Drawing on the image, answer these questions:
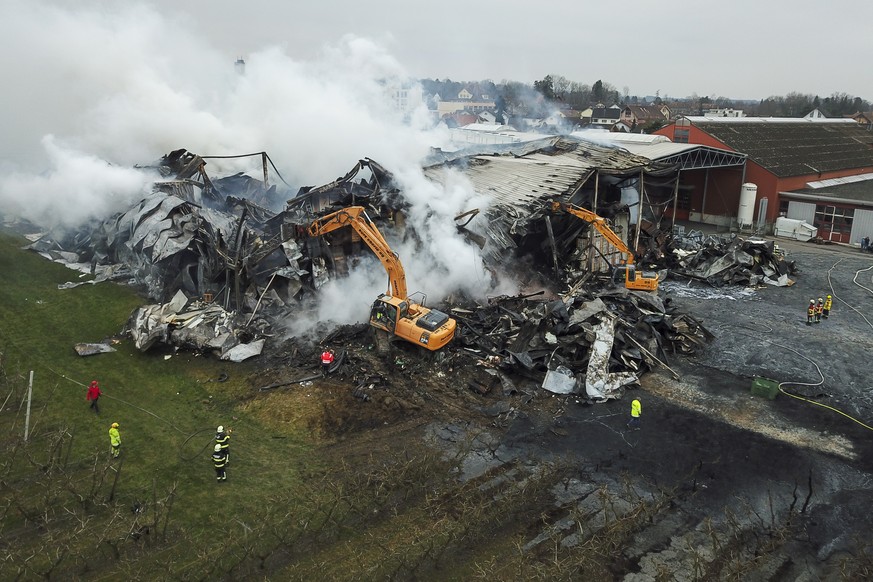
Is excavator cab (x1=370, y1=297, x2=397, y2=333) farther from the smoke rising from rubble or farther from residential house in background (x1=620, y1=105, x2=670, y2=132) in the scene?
residential house in background (x1=620, y1=105, x2=670, y2=132)

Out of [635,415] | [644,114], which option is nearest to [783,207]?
[635,415]

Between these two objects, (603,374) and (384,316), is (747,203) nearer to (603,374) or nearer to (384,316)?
(603,374)

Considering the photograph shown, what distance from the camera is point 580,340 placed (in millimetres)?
15719

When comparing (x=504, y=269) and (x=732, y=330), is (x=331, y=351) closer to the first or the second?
(x=504, y=269)

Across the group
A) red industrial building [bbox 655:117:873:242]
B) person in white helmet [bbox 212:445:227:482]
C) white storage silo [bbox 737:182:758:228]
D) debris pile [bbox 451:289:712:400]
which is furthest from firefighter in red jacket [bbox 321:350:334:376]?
red industrial building [bbox 655:117:873:242]

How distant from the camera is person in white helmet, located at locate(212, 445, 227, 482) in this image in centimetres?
1084

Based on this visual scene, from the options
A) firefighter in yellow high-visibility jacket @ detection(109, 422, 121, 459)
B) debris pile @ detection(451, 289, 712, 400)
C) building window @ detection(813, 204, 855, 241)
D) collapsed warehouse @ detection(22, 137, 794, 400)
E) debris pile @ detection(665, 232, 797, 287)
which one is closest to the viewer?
firefighter in yellow high-visibility jacket @ detection(109, 422, 121, 459)

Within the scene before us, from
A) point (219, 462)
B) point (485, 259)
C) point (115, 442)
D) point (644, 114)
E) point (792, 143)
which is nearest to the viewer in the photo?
point (219, 462)

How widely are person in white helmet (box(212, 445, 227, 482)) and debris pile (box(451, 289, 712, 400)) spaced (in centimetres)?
628

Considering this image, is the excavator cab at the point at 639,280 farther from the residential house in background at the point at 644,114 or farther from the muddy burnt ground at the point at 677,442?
the residential house in background at the point at 644,114

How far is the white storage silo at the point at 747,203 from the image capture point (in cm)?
3400

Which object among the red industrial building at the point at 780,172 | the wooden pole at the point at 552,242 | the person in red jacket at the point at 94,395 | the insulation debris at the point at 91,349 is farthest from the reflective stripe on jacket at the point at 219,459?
the red industrial building at the point at 780,172

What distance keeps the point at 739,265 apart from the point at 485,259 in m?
11.2

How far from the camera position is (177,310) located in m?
17.5
